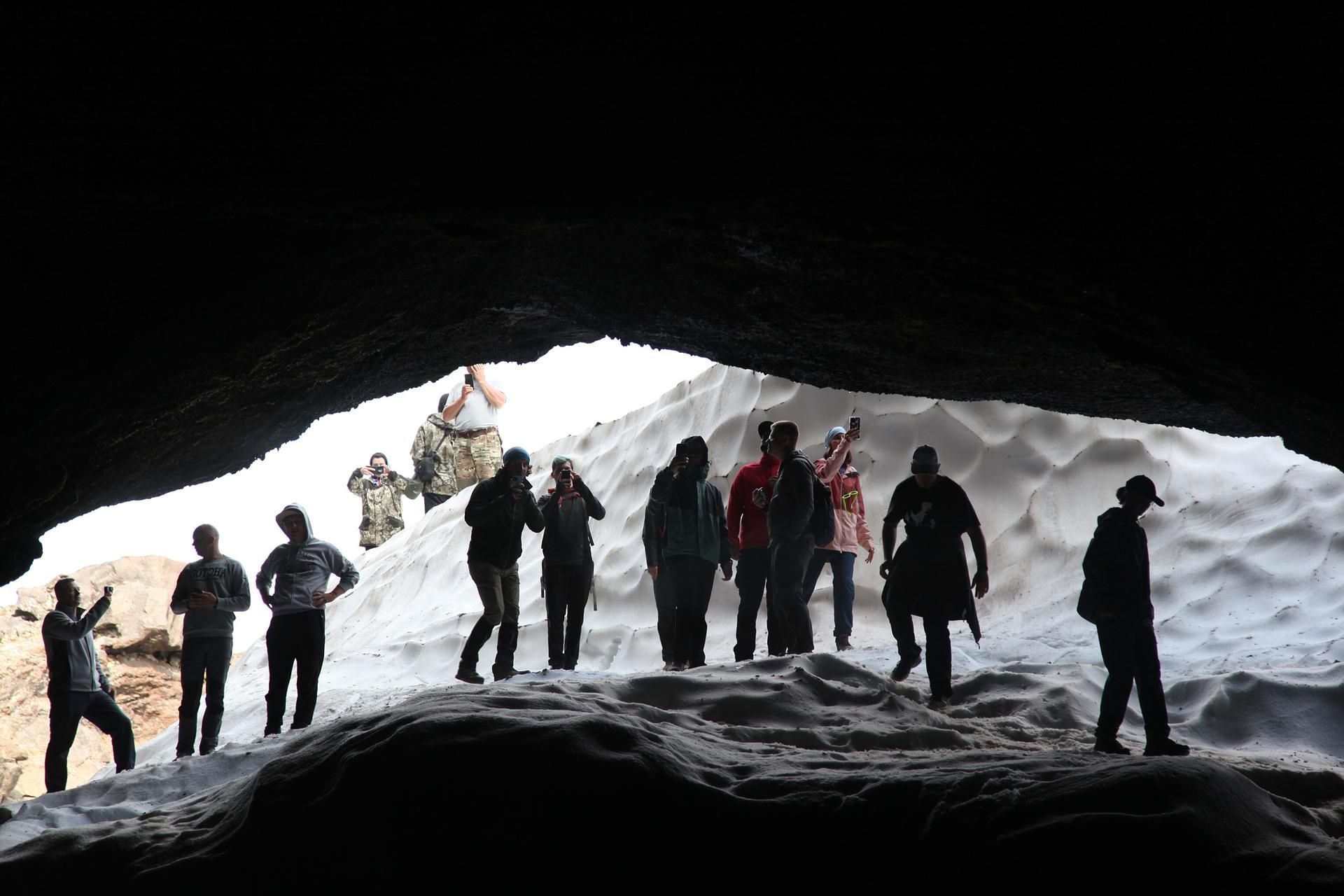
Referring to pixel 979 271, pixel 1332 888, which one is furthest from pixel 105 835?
pixel 1332 888

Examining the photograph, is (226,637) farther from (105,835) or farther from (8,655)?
(8,655)

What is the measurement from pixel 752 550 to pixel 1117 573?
9.06 feet

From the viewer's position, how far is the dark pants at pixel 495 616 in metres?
6.86

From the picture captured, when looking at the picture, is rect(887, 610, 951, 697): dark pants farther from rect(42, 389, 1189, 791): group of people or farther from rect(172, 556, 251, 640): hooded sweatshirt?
rect(172, 556, 251, 640): hooded sweatshirt

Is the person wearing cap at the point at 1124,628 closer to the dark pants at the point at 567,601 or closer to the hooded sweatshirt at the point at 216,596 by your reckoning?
the dark pants at the point at 567,601

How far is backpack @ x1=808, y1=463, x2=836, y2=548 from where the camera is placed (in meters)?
6.57

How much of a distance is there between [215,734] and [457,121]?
5.35m

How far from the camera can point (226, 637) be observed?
261 inches

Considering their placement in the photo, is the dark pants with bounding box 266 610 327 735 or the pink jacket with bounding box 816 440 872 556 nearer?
the dark pants with bounding box 266 610 327 735

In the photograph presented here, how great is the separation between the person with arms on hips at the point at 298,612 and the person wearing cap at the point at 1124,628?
448cm

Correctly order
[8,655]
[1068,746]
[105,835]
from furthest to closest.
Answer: [8,655] → [1068,746] → [105,835]

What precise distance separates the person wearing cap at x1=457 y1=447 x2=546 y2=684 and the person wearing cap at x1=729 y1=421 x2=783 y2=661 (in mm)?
1385

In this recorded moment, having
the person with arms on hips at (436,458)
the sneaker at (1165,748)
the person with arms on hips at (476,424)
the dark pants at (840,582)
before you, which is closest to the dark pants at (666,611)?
the dark pants at (840,582)

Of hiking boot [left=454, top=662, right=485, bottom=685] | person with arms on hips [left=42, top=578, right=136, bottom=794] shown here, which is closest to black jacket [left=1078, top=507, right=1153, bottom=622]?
hiking boot [left=454, top=662, right=485, bottom=685]
